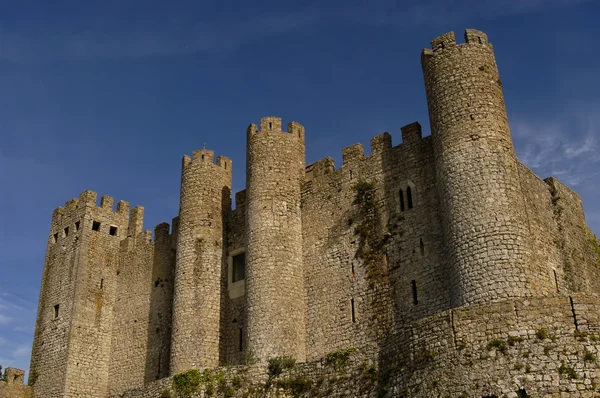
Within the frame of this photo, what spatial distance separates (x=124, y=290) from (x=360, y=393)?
17278mm

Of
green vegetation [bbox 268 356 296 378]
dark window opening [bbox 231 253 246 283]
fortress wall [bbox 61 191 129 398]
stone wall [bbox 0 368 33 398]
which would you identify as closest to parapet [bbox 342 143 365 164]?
dark window opening [bbox 231 253 246 283]

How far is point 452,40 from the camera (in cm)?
2420

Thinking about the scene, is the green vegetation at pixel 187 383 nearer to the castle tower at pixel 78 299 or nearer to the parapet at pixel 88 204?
the castle tower at pixel 78 299

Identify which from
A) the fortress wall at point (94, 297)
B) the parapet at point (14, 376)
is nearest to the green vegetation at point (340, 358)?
the fortress wall at point (94, 297)

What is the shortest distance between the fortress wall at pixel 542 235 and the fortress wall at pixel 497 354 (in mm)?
4226

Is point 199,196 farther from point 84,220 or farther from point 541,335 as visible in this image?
point 541,335

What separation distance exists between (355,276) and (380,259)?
1084 millimetres

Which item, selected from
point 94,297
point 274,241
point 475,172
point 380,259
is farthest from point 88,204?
point 475,172

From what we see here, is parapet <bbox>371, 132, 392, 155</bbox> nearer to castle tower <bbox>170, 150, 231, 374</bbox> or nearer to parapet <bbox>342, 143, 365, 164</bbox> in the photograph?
parapet <bbox>342, 143, 365, 164</bbox>

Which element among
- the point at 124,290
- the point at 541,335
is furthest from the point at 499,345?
the point at 124,290

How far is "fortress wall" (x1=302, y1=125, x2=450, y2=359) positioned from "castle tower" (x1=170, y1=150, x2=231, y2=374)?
413 centimetres

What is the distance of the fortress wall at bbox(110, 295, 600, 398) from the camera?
1580cm

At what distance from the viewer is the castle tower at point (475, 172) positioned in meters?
20.5

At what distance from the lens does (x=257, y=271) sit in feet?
85.0
